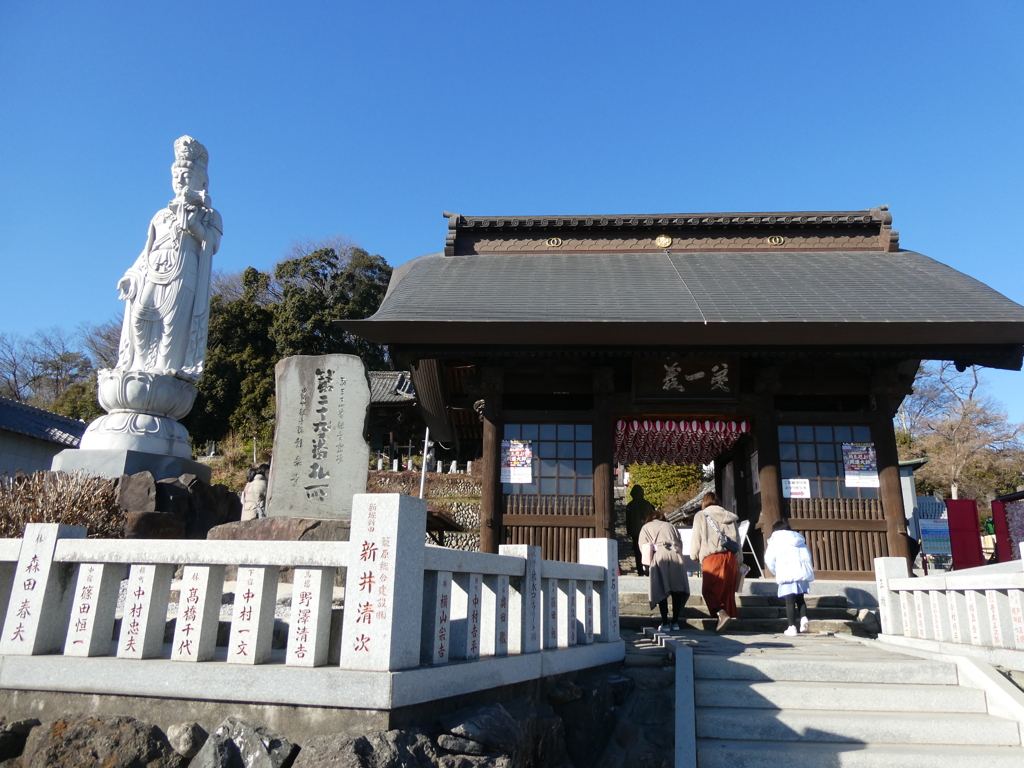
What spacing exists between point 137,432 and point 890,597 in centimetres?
990

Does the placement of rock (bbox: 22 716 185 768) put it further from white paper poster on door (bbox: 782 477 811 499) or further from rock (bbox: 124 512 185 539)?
white paper poster on door (bbox: 782 477 811 499)

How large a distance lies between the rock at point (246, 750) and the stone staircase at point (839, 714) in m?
2.80

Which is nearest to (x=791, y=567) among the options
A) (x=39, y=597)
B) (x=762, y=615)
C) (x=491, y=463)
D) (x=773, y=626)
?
(x=773, y=626)

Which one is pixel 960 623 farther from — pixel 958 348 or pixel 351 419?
pixel 351 419

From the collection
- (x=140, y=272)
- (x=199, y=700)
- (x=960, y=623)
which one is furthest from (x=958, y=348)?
(x=140, y=272)

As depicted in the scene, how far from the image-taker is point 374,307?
3812cm

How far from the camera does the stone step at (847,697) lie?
16.5ft

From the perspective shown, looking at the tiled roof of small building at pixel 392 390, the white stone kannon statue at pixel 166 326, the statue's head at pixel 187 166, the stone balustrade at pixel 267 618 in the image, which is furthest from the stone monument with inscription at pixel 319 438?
the tiled roof of small building at pixel 392 390

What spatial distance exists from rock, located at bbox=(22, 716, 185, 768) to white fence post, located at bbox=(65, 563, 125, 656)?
38cm

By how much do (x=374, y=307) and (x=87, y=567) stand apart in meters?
35.1

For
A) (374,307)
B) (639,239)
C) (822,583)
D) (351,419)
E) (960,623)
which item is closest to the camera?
(960,623)

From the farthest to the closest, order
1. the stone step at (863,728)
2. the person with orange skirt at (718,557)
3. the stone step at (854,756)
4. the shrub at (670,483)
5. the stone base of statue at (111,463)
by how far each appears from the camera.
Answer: the shrub at (670,483) < the stone base of statue at (111,463) < the person with orange skirt at (718,557) < the stone step at (863,728) < the stone step at (854,756)

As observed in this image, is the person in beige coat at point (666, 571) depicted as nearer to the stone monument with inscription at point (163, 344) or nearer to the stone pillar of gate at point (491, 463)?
the stone pillar of gate at point (491, 463)

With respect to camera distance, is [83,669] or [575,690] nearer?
[83,669]
